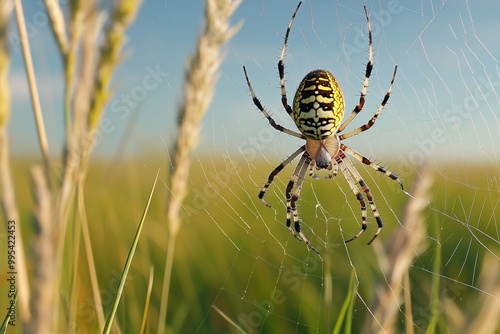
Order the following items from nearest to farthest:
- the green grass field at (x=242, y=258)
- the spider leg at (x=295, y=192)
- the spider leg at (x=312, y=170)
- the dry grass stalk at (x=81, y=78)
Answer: the dry grass stalk at (x=81, y=78)
the green grass field at (x=242, y=258)
the spider leg at (x=295, y=192)
the spider leg at (x=312, y=170)

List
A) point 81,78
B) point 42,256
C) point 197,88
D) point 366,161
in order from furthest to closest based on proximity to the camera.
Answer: point 366,161 < point 197,88 < point 81,78 < point 42,256

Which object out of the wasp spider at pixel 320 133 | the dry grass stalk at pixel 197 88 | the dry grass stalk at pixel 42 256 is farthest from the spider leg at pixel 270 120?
the dry grass stalk at pixel 42 256

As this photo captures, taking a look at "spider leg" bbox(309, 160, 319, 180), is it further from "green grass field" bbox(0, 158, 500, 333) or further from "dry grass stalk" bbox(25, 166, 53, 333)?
"dry grass stalk" bbox(25, 166, 53, 333)

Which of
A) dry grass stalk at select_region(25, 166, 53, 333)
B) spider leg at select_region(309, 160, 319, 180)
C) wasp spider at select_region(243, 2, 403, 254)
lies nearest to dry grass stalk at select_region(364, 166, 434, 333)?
dry grass stalk at select_region(25, 166, 53, 333)

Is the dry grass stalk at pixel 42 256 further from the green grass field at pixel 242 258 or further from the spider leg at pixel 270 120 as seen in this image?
the spider leg at pixel 270 120

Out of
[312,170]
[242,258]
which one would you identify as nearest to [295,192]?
[312,170]

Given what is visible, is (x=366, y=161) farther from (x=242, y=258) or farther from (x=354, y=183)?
(x=242, y=258)

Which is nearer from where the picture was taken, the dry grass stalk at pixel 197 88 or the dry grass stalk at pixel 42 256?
the dry grass stalk at pixel 42 256
